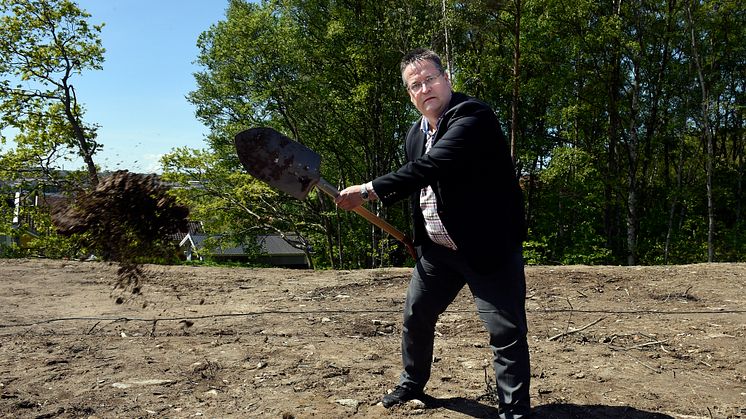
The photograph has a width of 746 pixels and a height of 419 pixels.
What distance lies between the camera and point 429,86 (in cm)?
268

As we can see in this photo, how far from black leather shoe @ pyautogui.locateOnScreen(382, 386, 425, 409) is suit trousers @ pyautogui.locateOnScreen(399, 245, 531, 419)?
0.33m

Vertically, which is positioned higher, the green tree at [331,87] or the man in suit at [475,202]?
the green tree at [331,87]

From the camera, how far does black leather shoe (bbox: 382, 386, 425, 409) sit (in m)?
2.95

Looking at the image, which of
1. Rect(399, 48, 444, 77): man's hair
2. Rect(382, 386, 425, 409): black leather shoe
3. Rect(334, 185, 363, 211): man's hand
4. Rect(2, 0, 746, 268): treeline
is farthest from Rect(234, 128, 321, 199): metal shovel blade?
Rect(2, 0, 746, 268): treeline

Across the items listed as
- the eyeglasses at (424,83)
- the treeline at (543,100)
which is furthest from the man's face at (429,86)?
the treeline at (543,100)

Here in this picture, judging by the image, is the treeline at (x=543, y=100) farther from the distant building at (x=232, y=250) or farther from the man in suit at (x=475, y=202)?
the man in suit at (x=475, y=202)

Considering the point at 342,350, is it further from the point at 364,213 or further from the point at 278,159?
the point at 278,159

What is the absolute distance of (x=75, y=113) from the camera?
17312 millimetres

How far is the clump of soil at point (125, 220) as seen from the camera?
399 centimetres

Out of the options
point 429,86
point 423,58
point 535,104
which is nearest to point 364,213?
point 429,86

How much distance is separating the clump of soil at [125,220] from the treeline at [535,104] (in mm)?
13640

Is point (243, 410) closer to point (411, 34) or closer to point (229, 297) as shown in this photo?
point (229, 297)

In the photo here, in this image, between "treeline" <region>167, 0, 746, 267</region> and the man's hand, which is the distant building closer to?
"treeline" <region>167, 0, 746, 267</region>

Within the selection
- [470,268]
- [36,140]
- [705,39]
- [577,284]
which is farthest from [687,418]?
[705,39]
